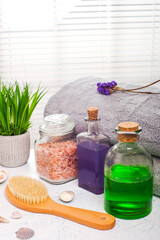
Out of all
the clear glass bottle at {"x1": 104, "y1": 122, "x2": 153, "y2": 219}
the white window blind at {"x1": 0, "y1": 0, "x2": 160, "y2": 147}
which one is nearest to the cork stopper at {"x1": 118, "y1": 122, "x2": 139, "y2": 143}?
the clear glass bottle at {"x1": 104, "y1": 122, "x2": 153, "y2": 219}

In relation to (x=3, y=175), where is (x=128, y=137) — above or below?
above

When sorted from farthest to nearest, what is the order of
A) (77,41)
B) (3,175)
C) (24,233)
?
1. (77,41)
2. (3,175)
3. (24,233)

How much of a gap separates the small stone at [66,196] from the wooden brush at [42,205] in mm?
35

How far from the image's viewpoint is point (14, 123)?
0.79 metres

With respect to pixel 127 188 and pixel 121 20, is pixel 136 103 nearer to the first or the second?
pixel 127 188

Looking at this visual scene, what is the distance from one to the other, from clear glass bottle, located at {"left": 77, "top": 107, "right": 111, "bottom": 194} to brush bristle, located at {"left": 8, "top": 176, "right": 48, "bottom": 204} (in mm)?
104

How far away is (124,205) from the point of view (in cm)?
54

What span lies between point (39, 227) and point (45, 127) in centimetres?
26

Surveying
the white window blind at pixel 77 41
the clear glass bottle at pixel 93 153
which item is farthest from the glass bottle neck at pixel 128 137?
the white window blind at pixel 77 41

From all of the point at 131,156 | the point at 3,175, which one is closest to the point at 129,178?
the point at 131,156

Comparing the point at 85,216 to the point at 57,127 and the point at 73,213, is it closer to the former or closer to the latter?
the point at 73,213

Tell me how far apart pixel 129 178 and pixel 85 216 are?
0.35 feet

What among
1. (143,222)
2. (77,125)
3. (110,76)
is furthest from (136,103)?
(110,76)

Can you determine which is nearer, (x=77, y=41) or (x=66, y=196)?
(x=66, y=196)
